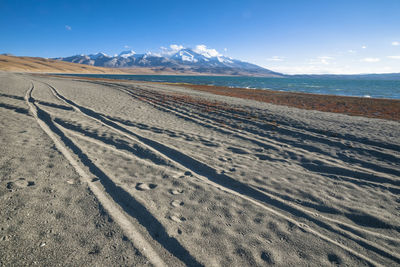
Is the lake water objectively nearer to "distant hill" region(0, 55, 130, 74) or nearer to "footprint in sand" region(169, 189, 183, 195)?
"footprint in sand" region(169, 189, 183, 195)

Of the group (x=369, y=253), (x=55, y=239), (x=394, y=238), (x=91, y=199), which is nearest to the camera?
(x=55, y=239)

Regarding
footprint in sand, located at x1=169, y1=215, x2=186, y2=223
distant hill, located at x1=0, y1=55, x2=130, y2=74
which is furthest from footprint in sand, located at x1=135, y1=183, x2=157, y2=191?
distant hill, located at x1=0, y1=55, x2=130, y2=74

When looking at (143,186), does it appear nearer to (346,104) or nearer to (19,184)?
(19,184)

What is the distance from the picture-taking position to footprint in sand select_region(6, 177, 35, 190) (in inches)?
166

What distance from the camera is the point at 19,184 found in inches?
170

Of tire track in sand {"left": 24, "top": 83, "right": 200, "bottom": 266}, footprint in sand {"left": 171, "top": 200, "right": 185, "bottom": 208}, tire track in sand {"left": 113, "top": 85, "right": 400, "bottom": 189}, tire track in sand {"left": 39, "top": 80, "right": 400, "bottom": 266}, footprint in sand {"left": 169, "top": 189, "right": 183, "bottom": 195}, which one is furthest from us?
tire track in sand {"left": 113, "top": 85, "right": 400, "bottom": 189}

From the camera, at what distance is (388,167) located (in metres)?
6.65

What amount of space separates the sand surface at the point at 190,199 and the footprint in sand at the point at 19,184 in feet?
0.06

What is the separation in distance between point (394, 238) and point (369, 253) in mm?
844

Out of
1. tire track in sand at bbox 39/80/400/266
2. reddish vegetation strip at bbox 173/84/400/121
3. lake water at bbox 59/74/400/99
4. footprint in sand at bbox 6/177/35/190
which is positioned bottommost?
tire track in sand at bbox 39/80/400/266

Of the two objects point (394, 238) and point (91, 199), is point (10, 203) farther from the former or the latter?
point (394, 238)

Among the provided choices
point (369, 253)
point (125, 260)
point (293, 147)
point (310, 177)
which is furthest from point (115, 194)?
point (293, 147)

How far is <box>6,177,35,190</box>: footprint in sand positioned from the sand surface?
0.06ft

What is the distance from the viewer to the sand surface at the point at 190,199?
3.09 meters
